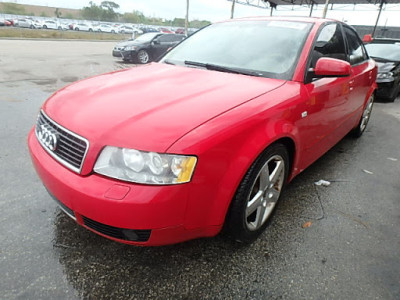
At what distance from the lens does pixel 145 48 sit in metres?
11.6

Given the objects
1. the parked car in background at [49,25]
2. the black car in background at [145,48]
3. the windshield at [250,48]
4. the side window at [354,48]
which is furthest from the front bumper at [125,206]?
the parked car in background at [49,25]

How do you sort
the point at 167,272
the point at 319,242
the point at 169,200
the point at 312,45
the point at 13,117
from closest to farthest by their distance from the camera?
the point at 169,200 → the point at 167,272 → the point at 319,242 → the point at 312,45 → the point at 13,117

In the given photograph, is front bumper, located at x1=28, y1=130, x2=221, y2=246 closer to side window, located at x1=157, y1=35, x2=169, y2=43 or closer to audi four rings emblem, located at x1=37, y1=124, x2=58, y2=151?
audi four rings emblem, located at x1=37, y1=124, x2=58, y2=151

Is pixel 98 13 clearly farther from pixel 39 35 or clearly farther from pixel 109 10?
pixel 39 35

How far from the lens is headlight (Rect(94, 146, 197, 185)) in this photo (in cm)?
141

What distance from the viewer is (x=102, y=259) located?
1.83 meters

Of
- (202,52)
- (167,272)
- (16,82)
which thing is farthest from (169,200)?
(16,82)

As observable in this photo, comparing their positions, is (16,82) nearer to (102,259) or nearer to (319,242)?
(102,259)

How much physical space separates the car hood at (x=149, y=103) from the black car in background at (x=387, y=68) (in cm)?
588

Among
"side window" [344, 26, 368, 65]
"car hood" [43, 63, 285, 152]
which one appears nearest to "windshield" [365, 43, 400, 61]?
"side window" [344, 26, 368, 65]

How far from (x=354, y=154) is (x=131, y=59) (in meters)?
9.82

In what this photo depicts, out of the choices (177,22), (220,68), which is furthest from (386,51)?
(177,22)

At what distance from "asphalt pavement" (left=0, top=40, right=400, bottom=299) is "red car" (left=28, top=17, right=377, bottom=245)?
0.27 metres

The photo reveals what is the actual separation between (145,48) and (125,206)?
11303mm
